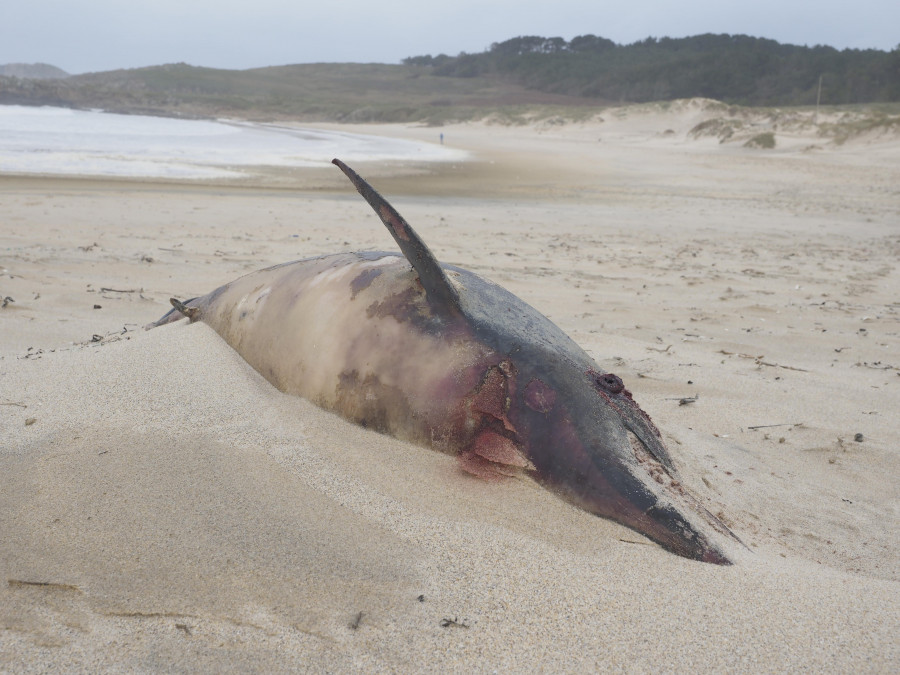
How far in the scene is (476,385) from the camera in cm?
180

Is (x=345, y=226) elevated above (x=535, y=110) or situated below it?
below

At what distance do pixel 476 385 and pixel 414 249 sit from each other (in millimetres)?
396

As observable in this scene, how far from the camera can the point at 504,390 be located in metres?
1.79

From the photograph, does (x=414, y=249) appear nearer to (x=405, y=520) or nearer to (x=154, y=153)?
(x=405, y=520)

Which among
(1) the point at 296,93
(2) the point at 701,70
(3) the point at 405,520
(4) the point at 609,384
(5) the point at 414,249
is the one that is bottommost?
(3) the point at 405,520

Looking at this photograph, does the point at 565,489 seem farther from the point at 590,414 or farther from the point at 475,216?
the point at 475,216

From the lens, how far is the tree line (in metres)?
40.0

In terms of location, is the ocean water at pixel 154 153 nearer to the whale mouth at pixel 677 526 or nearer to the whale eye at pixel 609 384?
the whale eye at pixel 609 384

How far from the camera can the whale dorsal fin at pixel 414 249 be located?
1810mm

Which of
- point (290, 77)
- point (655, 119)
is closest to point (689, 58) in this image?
point (655, 119)

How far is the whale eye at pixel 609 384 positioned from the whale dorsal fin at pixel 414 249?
0.45 m

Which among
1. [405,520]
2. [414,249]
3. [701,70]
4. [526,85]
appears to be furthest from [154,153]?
[526,85]

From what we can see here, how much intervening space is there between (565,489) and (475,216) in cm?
758

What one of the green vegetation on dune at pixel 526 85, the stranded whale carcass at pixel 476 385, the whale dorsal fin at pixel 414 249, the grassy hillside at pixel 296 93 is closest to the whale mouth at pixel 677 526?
the stranded whale carcass at pixel 476 385
